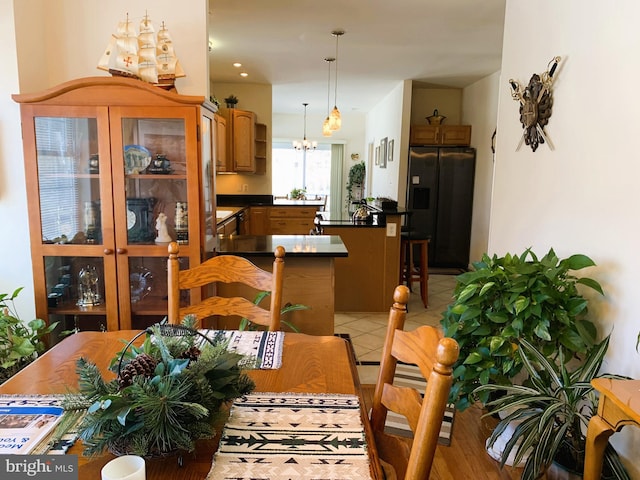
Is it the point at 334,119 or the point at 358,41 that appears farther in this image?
the point at 334,119

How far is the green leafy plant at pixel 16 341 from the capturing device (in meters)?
2.07

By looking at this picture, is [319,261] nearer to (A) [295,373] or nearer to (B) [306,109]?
(A) [295,373]

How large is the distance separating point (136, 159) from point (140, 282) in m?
0.69

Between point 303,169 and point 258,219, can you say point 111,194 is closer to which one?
point 258,219

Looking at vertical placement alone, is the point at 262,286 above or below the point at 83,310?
above

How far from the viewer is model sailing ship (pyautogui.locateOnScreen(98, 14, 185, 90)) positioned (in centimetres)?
230

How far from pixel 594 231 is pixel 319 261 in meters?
1.45

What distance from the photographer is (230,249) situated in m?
2.72

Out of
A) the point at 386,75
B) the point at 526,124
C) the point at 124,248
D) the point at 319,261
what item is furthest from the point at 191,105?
the point at 386,75

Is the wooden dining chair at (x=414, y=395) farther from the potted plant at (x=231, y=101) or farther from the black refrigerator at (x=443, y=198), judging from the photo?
the potted plant at (x=231, y=101)

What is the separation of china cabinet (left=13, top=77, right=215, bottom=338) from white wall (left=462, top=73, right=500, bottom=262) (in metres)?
4.20

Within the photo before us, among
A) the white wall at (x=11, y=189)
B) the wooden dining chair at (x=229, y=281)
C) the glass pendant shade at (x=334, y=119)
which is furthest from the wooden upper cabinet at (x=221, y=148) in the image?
the wooden dining chair at (x=229, y=281)

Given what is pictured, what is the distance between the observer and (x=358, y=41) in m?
4.47

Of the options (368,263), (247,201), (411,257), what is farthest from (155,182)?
(247,201)
